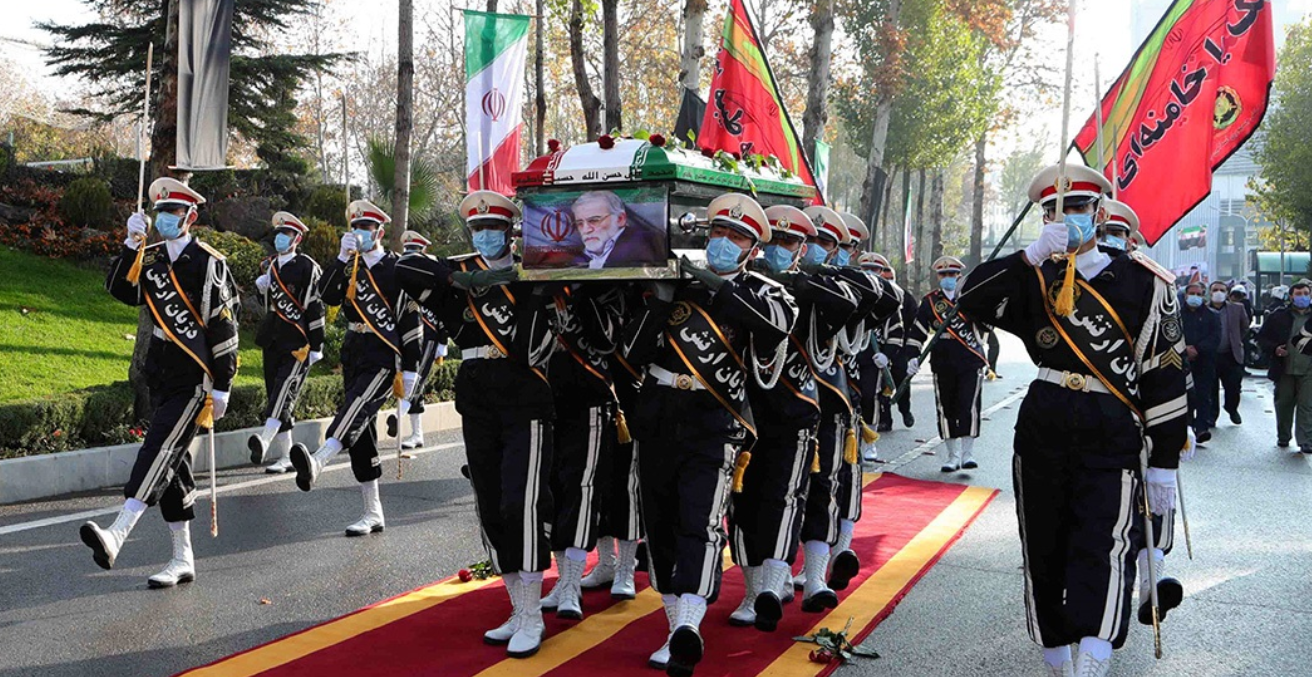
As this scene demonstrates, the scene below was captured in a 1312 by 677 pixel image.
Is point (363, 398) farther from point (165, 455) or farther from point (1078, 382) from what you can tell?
point (1078, 382)

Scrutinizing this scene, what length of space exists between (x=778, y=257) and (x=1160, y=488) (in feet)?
7.18

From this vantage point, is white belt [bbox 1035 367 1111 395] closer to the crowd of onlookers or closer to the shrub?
the crowd of onlookers

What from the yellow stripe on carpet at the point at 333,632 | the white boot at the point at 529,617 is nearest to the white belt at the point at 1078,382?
the white boot at the point at 529,617

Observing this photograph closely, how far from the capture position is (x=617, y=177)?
641cm

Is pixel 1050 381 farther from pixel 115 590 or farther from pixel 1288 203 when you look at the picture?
pixel 1288 203

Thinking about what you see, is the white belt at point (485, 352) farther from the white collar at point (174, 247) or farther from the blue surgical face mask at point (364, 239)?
the blue surgical face mask at point (364, 239)

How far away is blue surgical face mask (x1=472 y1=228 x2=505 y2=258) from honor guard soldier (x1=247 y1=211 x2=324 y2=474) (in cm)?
539

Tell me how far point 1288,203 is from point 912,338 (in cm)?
2739

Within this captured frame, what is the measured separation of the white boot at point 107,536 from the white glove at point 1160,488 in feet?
17.0

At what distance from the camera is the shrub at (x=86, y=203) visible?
63.3 feet

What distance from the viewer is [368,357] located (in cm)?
875

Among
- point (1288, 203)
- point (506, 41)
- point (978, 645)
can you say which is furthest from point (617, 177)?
point (1288, 203)

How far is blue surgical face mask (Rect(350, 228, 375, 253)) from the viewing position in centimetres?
916

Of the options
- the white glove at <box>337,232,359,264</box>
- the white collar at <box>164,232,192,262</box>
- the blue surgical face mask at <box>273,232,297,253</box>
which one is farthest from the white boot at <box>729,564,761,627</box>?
the blue surgical face mask at <box>273,232,297,253</box>
